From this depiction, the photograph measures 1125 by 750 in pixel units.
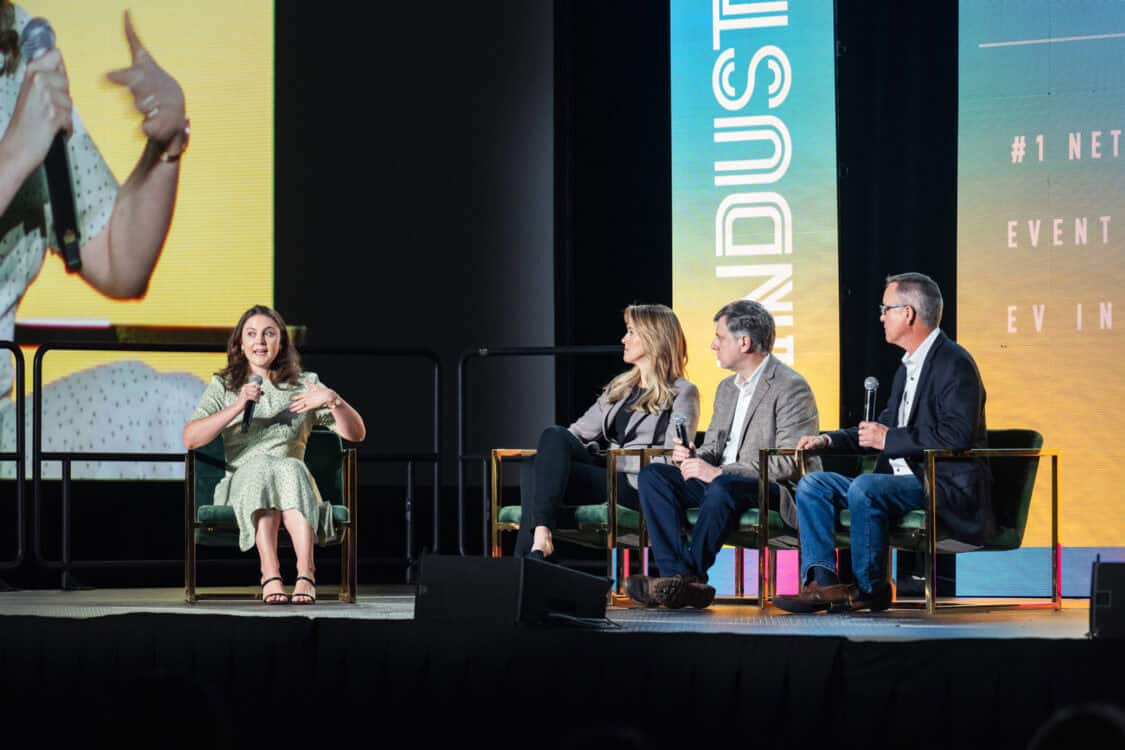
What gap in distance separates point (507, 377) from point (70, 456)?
1.81 meters

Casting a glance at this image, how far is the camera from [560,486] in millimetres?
4809

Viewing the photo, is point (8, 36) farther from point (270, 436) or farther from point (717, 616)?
point (717, 616)

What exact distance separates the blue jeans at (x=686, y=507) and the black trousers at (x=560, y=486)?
12.0 inches

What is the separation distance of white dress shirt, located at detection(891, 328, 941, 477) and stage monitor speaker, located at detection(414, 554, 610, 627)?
1327 mm

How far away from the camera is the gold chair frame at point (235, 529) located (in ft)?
15.4

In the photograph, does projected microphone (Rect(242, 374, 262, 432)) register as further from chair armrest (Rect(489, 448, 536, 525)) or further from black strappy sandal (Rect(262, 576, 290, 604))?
chair armrest (Rect(489, 448, 536, 525))

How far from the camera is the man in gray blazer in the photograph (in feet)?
14.5

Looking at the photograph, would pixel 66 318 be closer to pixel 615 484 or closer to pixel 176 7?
pixel 176 7

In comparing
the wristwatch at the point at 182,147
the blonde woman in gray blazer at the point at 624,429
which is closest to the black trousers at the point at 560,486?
the blonde woman in gray blazer at the point at 624,429

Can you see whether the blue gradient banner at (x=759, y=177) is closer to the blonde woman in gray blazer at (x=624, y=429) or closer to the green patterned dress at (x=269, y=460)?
the blonde woman in gray blazer at (x=624, y=429)

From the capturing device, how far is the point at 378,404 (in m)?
6.50

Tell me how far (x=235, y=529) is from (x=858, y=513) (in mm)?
1874

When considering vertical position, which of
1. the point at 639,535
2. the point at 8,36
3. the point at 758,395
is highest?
the point at 8,36

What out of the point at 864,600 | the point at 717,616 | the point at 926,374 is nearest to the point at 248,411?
the point at 717,616
